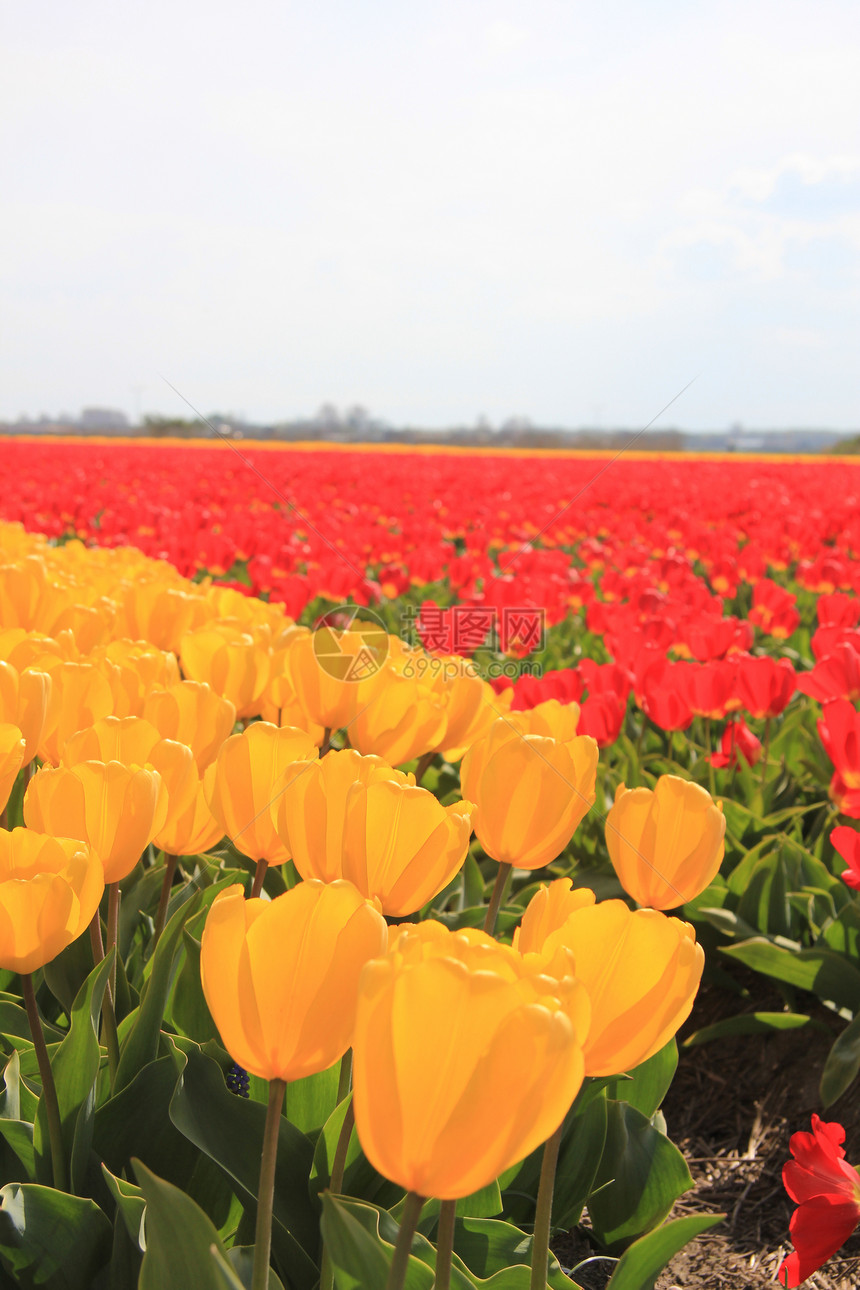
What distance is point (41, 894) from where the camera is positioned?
0.76 metres

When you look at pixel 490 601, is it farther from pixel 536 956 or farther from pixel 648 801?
pixel 536 956

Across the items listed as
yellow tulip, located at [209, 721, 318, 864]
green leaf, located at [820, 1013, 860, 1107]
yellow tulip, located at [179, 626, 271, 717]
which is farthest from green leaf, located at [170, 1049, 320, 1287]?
green leaf, located at [820, 1013, 860, 1107]

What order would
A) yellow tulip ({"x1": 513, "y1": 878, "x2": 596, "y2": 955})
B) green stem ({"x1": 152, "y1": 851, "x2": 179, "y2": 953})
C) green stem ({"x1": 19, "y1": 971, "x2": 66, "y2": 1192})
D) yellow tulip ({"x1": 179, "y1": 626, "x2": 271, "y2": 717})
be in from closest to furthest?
yellow tulip ({"x1": 513, "y1": 878, "x2": 596, "y2": 955}) < green stem ({"x1": 19, "y1": 971, "x2": 66, "y2": 1192}) < green stem ({"x1": 152, "y1": 851, "x2": 179, "y2": 953}) < yellow tulip ({"x1": 179, "y1": 626, "x2": 271, "y2": 717})

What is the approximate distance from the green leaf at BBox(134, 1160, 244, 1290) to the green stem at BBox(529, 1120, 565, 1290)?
233mm

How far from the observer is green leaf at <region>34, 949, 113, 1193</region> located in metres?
0.99

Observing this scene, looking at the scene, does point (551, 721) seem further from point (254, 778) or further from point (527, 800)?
point (254, 778)

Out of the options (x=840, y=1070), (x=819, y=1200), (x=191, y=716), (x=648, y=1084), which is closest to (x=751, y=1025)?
(x=840, y=1070)

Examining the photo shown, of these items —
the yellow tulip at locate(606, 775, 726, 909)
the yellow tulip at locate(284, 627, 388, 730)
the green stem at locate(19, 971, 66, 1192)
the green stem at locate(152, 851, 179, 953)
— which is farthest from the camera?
the yellow tulip at locate(284, 627, 388, 730)

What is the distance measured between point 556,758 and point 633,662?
1790 millimetres

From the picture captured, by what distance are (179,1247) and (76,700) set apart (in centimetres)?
82

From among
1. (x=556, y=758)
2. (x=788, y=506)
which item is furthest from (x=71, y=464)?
(x=556, y=758)

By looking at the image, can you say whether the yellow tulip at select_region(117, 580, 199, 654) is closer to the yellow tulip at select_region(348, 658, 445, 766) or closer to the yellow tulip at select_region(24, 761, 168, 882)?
the yellow tulip at select_region(348, 658, 445, 766)

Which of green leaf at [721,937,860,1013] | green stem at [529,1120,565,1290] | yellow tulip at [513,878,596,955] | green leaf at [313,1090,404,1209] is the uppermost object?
yellow tulip at [513,878,596,955]

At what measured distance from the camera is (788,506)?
9.34 metres
